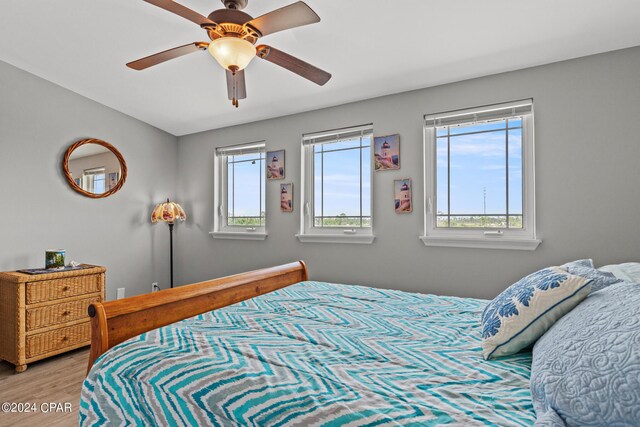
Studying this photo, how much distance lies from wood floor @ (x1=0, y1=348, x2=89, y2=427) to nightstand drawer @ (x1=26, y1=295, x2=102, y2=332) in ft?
0.99

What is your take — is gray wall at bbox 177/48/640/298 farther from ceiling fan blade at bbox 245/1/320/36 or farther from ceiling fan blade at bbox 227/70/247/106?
ceiling fan blade at bbox 245/1/320/36

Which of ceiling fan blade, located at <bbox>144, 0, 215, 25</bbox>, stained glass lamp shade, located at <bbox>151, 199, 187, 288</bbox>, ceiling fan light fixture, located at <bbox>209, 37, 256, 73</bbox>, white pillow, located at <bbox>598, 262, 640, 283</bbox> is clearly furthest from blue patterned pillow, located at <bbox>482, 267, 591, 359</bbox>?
stained glass lamp shade, located at <bbox>151, 199, 187, 288</bbox>

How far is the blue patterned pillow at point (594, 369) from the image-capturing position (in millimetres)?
681

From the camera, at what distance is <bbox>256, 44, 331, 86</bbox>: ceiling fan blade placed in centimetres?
188

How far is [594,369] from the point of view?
752 millimetres

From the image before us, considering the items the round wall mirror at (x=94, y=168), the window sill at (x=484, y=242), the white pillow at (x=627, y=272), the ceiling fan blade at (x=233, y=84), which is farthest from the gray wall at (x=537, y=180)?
the round wall mirror at (x=94, y=168)

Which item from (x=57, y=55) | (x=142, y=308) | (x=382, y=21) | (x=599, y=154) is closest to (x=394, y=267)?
(x=599, y=154)

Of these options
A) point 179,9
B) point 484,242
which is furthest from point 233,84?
point 484,242

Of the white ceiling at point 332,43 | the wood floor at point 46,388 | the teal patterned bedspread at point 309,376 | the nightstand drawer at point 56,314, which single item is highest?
the white ceiling at point 332,43

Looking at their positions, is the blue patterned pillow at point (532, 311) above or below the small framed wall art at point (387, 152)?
below

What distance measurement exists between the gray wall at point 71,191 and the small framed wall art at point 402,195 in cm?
291

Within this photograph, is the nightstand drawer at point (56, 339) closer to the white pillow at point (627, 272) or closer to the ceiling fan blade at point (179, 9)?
the ceiling fan blade at point (179, 9)

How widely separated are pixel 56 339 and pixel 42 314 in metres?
0.24

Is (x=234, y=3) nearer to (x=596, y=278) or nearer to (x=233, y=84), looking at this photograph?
(x=233, y=84)
